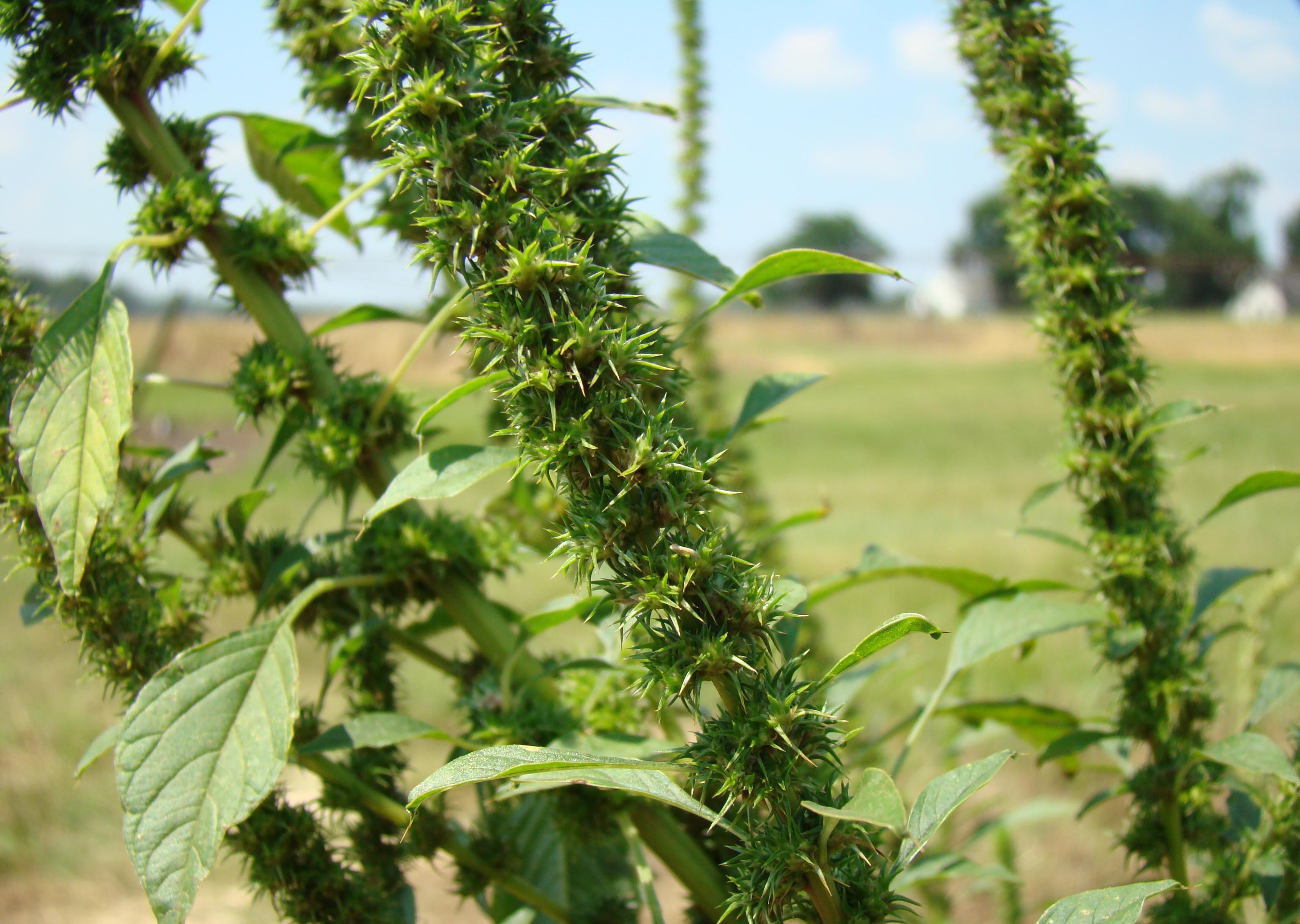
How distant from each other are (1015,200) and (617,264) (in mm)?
317

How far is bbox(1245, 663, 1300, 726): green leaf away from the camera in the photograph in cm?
62

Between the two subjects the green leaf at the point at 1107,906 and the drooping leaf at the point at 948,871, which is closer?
the green leaf at the point at 1107,906

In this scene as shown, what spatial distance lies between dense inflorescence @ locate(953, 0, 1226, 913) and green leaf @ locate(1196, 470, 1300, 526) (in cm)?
4

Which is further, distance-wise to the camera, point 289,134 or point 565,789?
point 289,134

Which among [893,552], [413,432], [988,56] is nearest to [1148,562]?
[893,552]

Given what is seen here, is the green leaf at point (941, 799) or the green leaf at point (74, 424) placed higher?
the green leaf at point (74, 424)

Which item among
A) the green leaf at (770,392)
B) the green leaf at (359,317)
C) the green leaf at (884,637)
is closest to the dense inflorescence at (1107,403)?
the green leaf at (770,392)

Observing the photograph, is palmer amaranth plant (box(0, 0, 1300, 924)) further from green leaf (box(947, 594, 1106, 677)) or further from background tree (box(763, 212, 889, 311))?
background tree (box(763, 212, 889, 311))

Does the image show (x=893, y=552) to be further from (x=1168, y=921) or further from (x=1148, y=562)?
(x=1168, y=921)

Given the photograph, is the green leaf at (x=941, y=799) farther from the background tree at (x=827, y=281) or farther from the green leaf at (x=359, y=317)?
the background tree at (x=827, y=281)

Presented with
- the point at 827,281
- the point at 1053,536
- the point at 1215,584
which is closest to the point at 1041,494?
the point at 1053,536

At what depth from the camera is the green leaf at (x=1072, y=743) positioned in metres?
0.56

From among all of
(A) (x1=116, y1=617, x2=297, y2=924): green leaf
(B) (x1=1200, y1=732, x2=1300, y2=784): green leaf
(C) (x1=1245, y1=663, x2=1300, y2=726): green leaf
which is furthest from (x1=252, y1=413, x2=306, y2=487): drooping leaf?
(C) (x1=1245, y1=663, x2=1300, y2=726): green leaf

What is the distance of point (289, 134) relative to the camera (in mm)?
623
